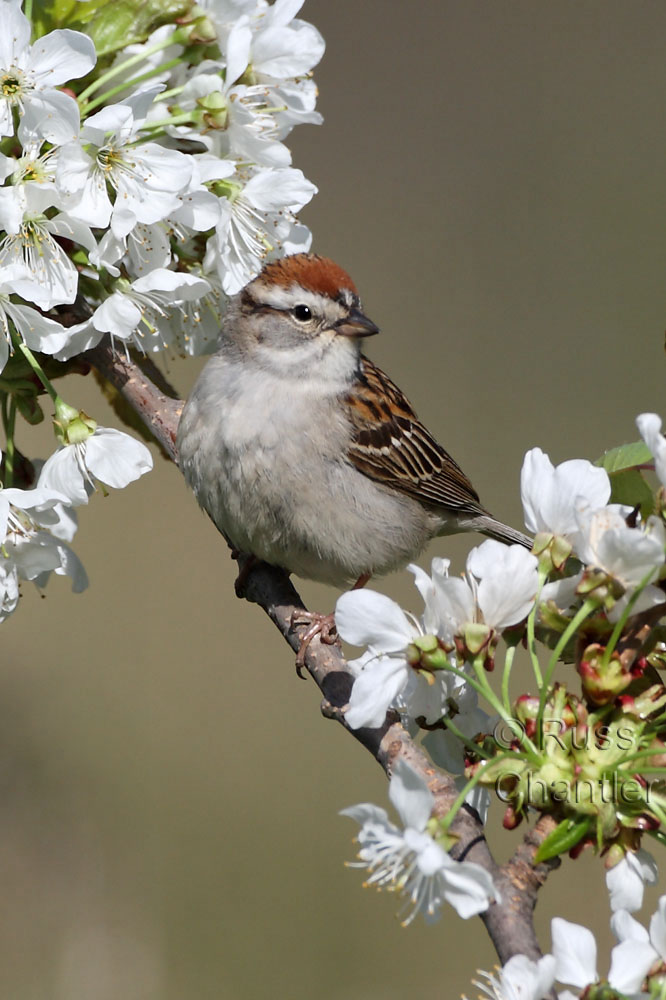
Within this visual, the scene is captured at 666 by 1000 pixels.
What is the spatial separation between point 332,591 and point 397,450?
102 inches

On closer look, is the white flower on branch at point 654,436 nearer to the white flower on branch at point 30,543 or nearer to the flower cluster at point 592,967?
the flower cluster at point 592,967

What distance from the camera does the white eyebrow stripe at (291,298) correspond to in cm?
277

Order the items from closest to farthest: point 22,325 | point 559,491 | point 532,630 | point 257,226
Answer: point 532,630 → point 559,491 → point 22,325 → point 257,226

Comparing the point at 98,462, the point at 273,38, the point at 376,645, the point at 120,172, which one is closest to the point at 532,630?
the point at 376,645

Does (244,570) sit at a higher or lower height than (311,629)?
lower

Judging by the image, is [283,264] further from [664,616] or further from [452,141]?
[452,141]

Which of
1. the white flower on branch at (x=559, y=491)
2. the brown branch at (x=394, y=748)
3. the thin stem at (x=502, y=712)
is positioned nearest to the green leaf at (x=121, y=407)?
the brown branch at (x=394, y=748)

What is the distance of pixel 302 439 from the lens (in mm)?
2711

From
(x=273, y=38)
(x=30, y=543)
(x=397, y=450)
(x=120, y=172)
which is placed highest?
(x=273, y=38)

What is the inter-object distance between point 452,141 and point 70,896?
4782 millimetres

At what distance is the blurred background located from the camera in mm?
3885

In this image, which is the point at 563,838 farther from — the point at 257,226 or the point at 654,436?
the point at 257,226

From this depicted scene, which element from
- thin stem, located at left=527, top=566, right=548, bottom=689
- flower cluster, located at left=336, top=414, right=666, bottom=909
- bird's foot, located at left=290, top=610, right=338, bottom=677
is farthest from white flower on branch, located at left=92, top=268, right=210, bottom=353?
thin stem, located at left=527, top=566, right=548, bottom=689

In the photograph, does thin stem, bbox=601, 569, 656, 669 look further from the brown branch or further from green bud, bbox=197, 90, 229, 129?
green bud, bbox=197, 90, 229, 129
